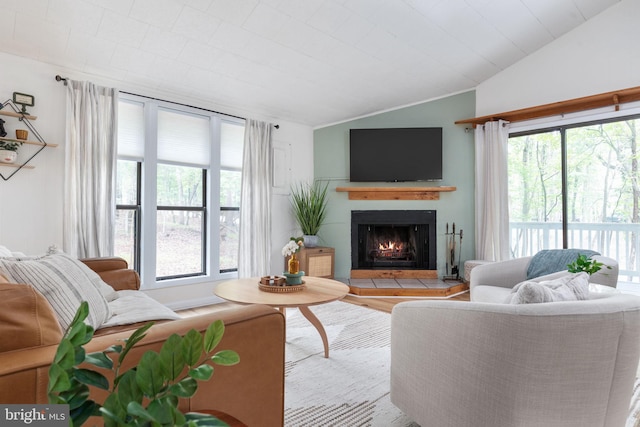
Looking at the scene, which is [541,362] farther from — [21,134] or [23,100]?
[23,100]

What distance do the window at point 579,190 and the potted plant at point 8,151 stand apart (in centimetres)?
525

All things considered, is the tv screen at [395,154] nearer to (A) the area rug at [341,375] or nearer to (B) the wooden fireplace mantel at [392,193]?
(B) the wooden fireplace mantel at [392,193]

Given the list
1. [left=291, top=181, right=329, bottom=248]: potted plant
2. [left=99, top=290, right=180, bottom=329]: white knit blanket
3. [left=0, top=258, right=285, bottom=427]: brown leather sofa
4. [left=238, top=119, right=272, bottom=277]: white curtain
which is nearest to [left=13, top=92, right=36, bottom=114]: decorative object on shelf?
[left=99, top=290, right=180, bottom=329]: white knit blanket

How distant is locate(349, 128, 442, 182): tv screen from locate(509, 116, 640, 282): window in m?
1.00

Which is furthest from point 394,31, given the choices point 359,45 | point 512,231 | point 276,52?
point 512,231

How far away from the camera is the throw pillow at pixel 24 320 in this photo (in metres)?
0.92

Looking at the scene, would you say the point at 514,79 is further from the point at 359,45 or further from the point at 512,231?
the point at 359,45

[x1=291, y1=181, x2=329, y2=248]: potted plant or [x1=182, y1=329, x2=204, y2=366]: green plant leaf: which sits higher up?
[x1=291, y1=181, x2=329, y2=248]: potted plant

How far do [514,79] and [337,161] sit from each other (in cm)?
249

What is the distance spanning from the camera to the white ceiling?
2705mm

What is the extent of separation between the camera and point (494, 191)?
15.0 ft

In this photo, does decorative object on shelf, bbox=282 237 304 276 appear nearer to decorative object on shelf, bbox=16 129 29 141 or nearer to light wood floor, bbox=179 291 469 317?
light wood floor, bbox=179 291 469 317

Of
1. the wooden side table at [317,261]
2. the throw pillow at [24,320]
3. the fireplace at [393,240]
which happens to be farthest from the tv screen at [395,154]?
the throw pillow at [24,320]

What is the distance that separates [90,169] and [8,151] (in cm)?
57
